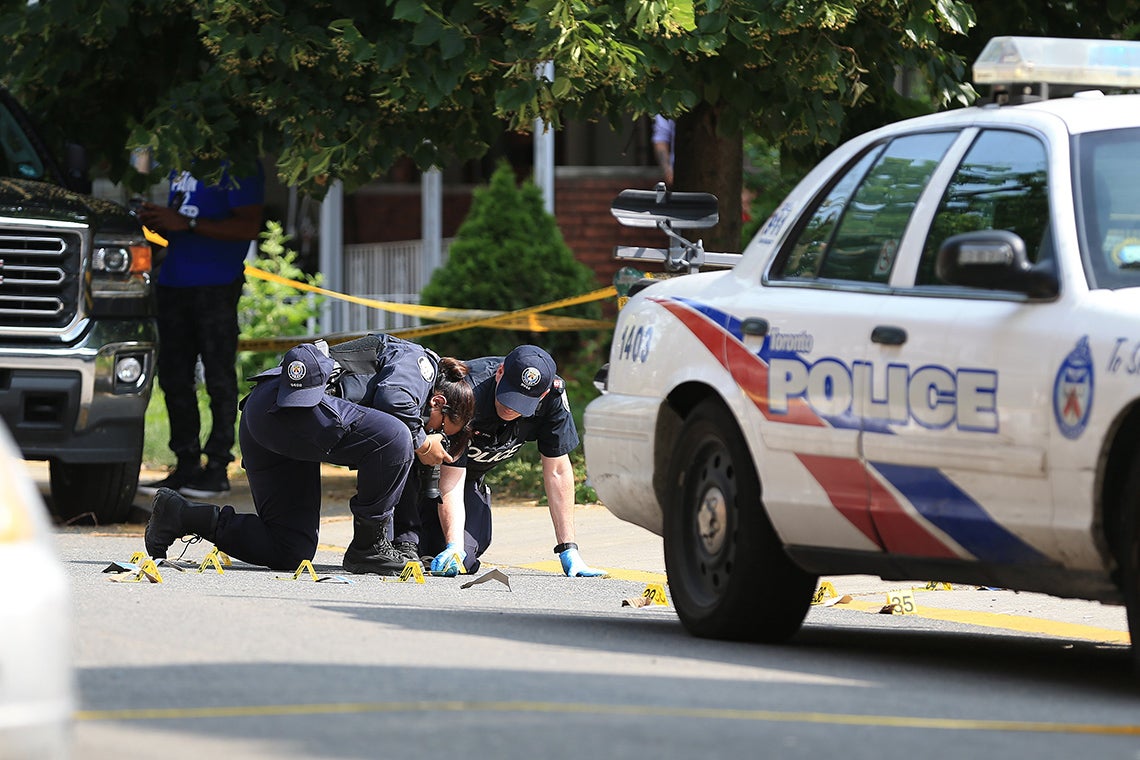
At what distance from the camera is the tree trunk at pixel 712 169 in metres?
13.1

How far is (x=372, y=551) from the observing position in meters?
9.09

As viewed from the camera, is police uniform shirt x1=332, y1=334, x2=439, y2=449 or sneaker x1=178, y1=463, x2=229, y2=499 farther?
sneaker x1=178, y1=463, x2=229, y2=499

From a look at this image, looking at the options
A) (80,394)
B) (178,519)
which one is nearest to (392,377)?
(178,519)

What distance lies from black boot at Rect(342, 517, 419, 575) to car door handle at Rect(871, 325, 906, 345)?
3373mm

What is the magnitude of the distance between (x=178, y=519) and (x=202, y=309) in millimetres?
3652

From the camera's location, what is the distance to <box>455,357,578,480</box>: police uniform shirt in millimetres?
9250

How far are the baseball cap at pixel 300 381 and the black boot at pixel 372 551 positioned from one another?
0.62m

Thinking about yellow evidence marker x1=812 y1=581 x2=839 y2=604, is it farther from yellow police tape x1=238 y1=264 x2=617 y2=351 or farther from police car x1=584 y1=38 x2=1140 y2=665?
yellow police tape x1=238 y1=264 x2=617 y2=351

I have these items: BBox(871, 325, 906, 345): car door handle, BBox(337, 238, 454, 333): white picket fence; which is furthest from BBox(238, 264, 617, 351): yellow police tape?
BBox(871, 325, 906, 345): car door handle

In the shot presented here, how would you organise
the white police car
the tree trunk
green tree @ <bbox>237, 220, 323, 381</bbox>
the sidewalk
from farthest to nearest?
1. green tree @ <bbox>237, 220, 323, 381</bbox>
2. the tree trunk
3. the sidewalk
4. the white police car

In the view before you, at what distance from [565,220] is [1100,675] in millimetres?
13651

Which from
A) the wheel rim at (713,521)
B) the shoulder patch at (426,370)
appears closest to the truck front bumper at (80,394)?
the shoulder patch at (426,370)

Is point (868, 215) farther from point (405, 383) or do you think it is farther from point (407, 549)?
point (407, 549)

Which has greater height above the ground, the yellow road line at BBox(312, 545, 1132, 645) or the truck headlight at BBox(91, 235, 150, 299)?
the truck headlight at BBox(91, 235, 150, 299)
